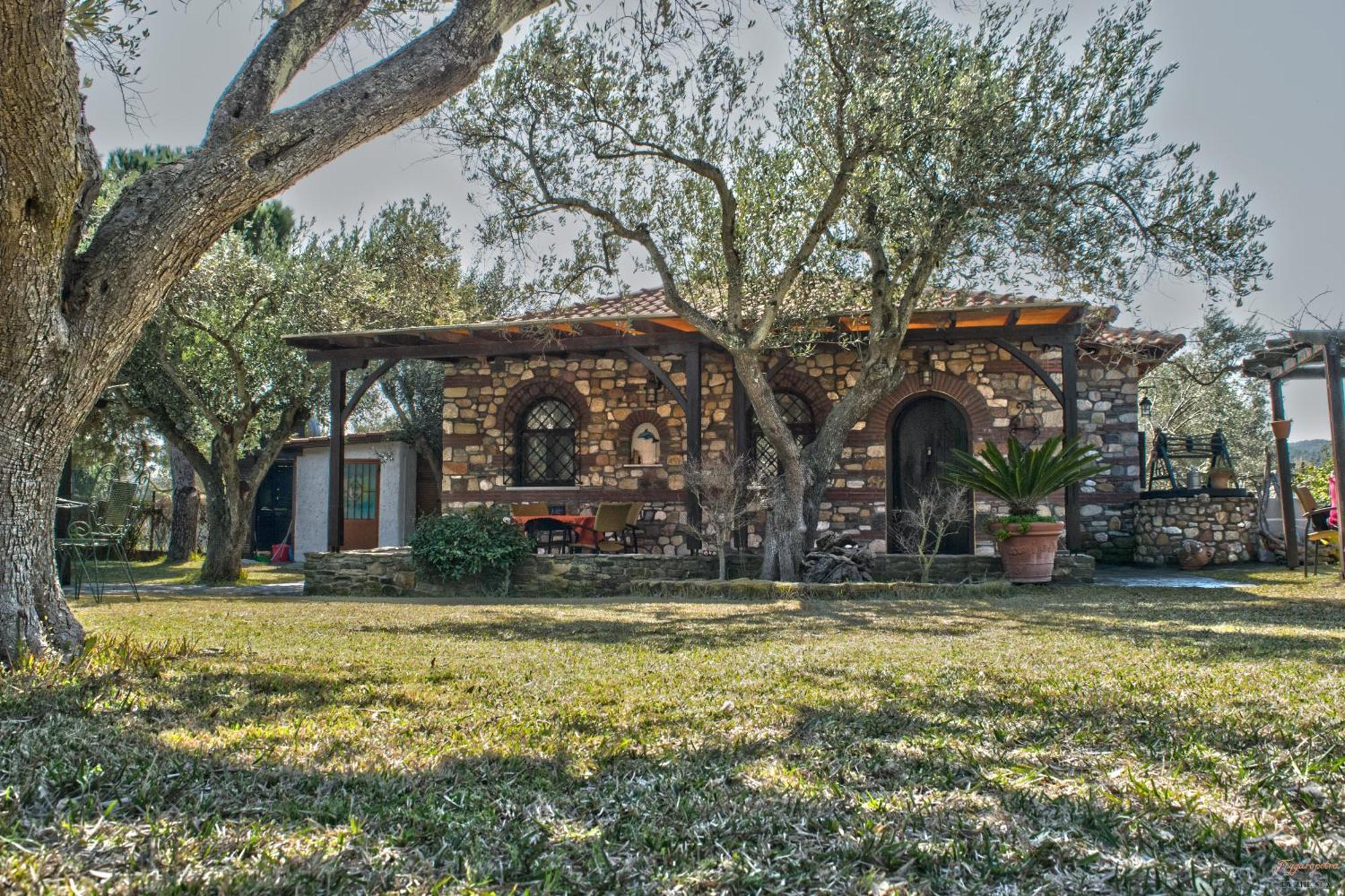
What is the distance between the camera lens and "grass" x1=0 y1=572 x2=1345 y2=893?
1.88 m

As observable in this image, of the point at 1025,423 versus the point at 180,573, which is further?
the point at 180,573

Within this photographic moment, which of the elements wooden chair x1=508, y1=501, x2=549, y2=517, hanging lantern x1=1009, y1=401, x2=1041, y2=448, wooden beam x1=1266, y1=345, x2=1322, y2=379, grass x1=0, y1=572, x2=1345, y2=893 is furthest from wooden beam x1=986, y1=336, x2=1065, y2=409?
grass x1=0, y1=572, x2=1345, y2=893

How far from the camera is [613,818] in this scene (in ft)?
7.20

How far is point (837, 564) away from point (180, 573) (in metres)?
10.2

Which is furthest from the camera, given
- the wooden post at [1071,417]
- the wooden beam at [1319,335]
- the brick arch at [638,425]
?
the brick arch at [638,425]

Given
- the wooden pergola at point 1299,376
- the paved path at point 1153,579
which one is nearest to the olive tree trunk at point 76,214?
the paved path at point 1153,579

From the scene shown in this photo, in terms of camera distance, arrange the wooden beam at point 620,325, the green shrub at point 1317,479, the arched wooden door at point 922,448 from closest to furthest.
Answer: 1. the wooden beam at point 620,325
2. the arched wooden door at point 922,448
3. the green shrub at point 1317,479

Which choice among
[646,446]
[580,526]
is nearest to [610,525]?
[580,526]

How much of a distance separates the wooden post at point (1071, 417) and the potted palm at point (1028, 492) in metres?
0.89

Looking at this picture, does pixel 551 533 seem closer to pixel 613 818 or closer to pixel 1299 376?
pixel 1299 376

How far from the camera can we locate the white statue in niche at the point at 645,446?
13.8 metres

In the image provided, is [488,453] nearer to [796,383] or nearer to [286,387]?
[286,387]

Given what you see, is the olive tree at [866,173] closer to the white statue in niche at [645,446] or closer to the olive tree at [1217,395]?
the white statue in niche at [645,446]

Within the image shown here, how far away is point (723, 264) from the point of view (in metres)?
11.0
